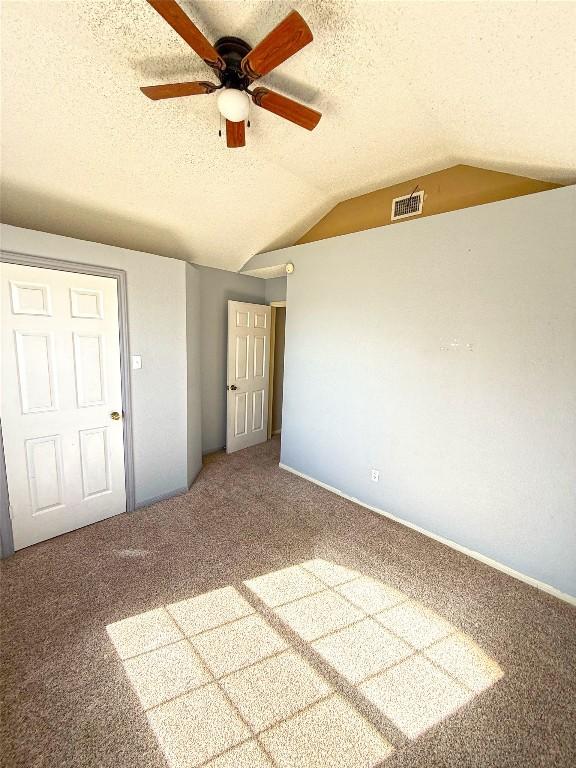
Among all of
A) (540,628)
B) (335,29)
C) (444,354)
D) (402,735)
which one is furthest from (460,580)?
(335,29)

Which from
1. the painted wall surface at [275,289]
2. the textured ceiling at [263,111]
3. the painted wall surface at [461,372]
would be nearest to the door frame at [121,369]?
the textured ceiling at [263,111]

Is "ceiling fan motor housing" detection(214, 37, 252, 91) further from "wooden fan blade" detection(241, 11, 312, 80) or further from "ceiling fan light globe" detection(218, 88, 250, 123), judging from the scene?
"wooden fan blade" detection(241, 11, 312, 80)

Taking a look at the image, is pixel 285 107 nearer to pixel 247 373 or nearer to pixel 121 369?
pixel 121 369

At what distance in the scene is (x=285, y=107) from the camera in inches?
65.9

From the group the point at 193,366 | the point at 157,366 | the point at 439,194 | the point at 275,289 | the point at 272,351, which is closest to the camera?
the point at 439,194

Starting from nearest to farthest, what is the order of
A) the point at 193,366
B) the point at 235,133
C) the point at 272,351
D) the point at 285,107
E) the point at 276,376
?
the point at 285,107 → the point at 235,133 → the point at 193,366 → the point at 272,351 → the point at 276,376

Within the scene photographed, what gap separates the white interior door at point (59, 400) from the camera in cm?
220

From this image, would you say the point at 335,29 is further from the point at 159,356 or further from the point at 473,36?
the point at 159,356

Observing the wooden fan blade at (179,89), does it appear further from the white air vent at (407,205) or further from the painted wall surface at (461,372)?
the white air vent at (407,205)

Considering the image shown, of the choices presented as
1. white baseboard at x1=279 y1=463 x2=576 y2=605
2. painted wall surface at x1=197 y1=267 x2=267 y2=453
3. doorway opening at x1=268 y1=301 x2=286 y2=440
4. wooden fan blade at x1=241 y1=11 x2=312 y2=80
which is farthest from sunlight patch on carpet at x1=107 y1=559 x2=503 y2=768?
doorway opening at x1=268 y1=301 x2=286 y2=440

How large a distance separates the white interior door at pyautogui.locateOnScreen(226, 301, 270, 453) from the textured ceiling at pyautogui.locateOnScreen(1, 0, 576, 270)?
1.44 meters

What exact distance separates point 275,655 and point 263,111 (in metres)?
3.15

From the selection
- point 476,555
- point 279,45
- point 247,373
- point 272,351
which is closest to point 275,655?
point 476,555

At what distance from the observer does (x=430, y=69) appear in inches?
61.7
